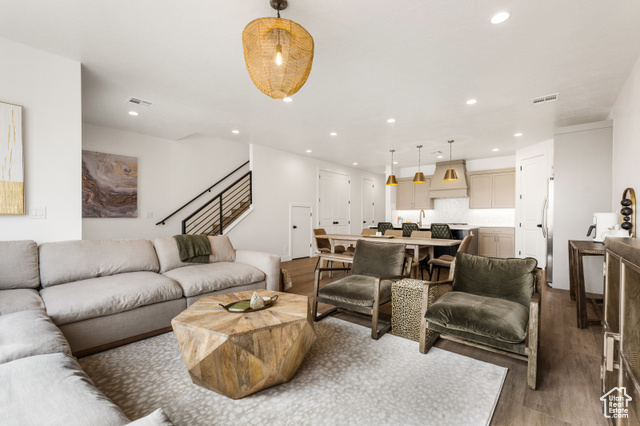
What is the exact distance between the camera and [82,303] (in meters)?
2.26

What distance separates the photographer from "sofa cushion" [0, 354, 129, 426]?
92 centimetres

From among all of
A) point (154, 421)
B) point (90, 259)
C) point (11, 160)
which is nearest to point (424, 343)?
point (154, 421)

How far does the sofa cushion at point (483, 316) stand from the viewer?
75.5 inches

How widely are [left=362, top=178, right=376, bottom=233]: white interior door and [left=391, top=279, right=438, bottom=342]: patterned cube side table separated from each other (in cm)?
735

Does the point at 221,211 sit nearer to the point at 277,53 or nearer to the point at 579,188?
the point at 277,53

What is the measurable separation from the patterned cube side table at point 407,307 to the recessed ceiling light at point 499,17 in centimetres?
227

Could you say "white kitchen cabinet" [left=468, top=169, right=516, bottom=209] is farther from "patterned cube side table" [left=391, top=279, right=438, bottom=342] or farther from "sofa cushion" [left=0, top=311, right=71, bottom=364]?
"sofa cushion" [left=0, top=311, right=71, bottom=364]

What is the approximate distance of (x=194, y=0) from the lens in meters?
2.09

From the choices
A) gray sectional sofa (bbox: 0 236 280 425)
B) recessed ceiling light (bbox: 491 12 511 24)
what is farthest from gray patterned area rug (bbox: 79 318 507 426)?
recessed ceiling light (bbox: 491 12 511 24)

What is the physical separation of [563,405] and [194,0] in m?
3.71

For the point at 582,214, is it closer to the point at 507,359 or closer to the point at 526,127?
the point at 526,127

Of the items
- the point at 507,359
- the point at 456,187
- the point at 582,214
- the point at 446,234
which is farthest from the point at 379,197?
the point at 507,359

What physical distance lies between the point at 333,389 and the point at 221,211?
15.8ft

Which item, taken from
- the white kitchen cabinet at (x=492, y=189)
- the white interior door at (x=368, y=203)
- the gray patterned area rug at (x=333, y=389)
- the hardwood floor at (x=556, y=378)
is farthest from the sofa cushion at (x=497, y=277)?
the white interior door at (x=368, y=203)
